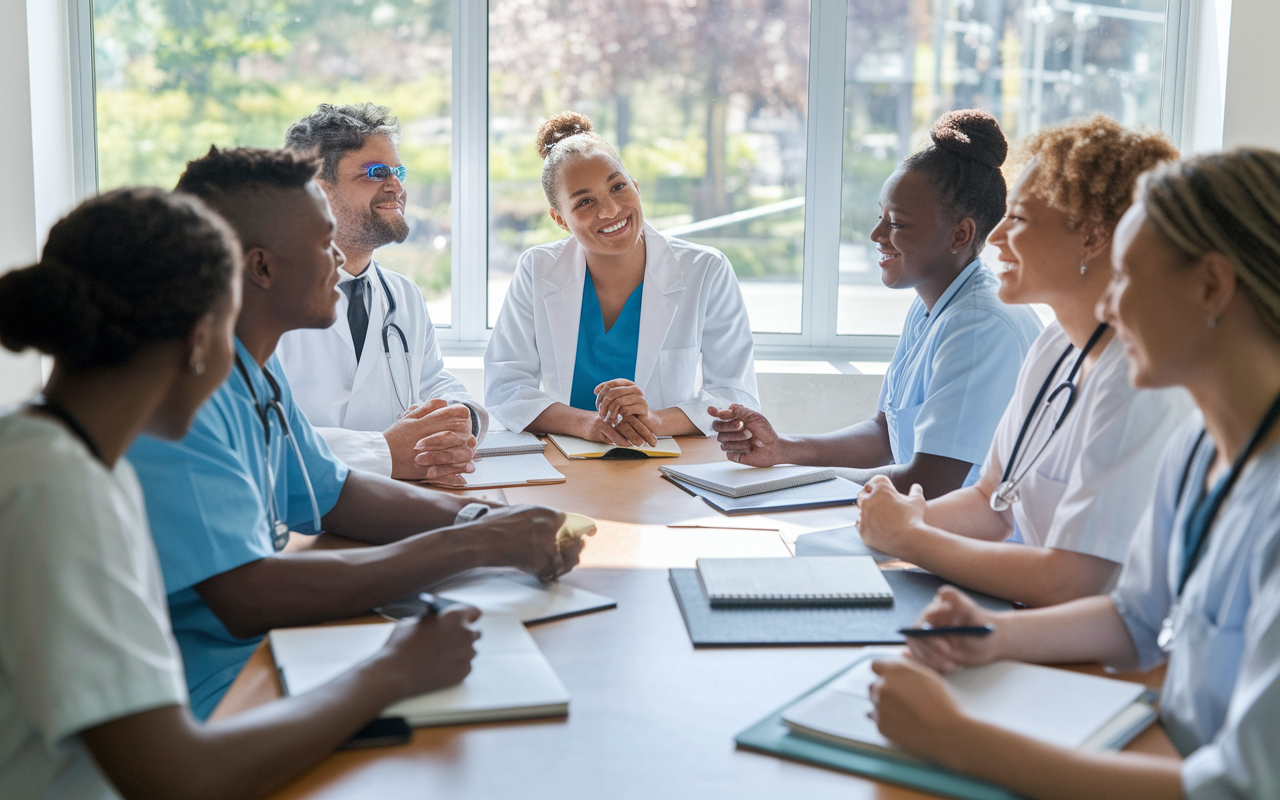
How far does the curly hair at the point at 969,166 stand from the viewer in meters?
2.31

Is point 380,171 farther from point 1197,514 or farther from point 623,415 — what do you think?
point 1197,514

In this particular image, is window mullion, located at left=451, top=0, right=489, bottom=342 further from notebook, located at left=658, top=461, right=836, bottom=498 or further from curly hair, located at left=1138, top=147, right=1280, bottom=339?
curly hair, located at left=1138, top=147, right=1280, bottom=339

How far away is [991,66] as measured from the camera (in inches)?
148

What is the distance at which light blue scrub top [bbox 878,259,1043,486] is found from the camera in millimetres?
2104

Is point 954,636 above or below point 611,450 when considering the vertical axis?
above

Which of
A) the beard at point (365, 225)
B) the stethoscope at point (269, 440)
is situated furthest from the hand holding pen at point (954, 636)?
the beard at point (365, 225)

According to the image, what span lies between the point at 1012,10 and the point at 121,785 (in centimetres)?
376

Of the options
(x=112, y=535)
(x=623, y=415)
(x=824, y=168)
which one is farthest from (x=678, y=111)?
(x=112, y=535)

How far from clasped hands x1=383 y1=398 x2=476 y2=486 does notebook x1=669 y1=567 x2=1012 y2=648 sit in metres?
0.79

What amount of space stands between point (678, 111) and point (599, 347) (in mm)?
1314

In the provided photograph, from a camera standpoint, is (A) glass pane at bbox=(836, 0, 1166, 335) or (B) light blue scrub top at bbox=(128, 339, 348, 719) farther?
(A) glass pane at bbox=(836, 0, 1166, 335)

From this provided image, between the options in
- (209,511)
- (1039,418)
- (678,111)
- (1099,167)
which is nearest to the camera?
(209,511)

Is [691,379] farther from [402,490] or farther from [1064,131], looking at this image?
[1064,131]

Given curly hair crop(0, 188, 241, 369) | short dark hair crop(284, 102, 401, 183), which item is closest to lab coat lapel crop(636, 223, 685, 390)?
short dark hair crop(284, 102, 401, 183)
